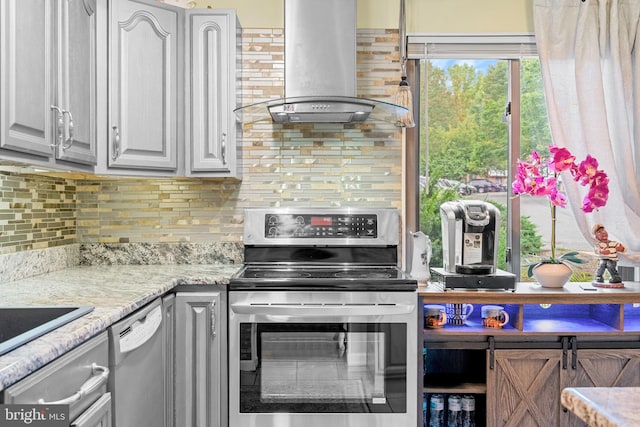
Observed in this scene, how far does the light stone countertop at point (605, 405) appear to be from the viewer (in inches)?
29.1

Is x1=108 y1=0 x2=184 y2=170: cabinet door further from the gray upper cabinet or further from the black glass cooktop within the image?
the black glass cooktop

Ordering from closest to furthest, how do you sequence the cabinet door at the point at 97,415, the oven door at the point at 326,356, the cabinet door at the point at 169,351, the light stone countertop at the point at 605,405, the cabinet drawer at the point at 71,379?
the light stone countertop at the point at 605,405 < the cabinet drawer at the point at 71,379 < the cabinet door at the point at 97,415 < the cabinet door at the point at 169,351 < the oven door at the point at 326,356

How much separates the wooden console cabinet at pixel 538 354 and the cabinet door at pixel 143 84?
141 centimetres

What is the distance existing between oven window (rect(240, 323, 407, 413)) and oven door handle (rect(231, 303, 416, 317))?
0.17ft

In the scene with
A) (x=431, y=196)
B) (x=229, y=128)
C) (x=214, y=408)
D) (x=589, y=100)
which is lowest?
(x=214, y=408)

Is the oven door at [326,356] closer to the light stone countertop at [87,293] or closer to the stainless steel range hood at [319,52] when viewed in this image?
the light stone countertop at [87,293]

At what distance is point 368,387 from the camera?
7.68 feet

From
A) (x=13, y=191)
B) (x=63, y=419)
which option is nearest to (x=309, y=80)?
(x=13, y=191)

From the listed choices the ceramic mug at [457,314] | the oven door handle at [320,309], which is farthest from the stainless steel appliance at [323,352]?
the ceramic mug at [457,314]

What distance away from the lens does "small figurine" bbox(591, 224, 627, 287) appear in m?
2.61

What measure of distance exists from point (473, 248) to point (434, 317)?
37 cm

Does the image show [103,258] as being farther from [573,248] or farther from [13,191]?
[573,248]

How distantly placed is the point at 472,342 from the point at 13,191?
2.12 m

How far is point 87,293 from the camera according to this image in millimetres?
1895
